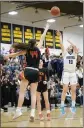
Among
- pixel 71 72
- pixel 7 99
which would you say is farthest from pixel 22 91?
pixel 7 99

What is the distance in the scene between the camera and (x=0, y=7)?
1451cm

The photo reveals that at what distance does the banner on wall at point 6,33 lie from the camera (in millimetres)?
15578

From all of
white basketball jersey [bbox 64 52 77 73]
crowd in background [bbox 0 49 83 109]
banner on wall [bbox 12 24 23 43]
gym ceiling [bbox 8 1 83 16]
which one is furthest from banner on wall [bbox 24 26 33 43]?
white basketball jersey [bbox 64 52 77 73]

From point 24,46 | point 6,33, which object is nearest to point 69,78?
point 24,46

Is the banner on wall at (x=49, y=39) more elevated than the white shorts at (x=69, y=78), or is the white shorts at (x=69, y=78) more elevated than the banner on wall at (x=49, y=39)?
the banner on wall at (x=49, y=39)

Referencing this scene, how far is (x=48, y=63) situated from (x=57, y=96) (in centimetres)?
189

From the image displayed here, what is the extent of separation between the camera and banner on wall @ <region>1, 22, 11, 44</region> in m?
15.6

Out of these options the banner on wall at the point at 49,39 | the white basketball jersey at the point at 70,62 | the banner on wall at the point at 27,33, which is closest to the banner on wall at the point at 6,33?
the banner on wall at the point at 27,33

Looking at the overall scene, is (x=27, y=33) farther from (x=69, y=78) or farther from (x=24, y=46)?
(x=24, y=46)

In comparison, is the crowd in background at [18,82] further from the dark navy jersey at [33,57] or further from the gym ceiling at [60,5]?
the dark navy jersey at [33,57]

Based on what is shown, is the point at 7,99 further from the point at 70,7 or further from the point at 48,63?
the point at 70,7

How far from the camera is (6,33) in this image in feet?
51.8

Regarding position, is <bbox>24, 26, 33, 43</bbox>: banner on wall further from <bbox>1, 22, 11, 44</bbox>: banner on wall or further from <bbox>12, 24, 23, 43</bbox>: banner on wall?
<bbox>1, 22, 11, 44</bbox>: banner on wall

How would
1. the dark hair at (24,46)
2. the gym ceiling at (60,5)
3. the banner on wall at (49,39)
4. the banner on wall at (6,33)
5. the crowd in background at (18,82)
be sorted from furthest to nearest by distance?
the banner on wall at (49,39)
the banner on wall at (6,33)
the gym ceiling at (60,5)
the crowd in background at (18,82)
the dark hair at (24,46)
